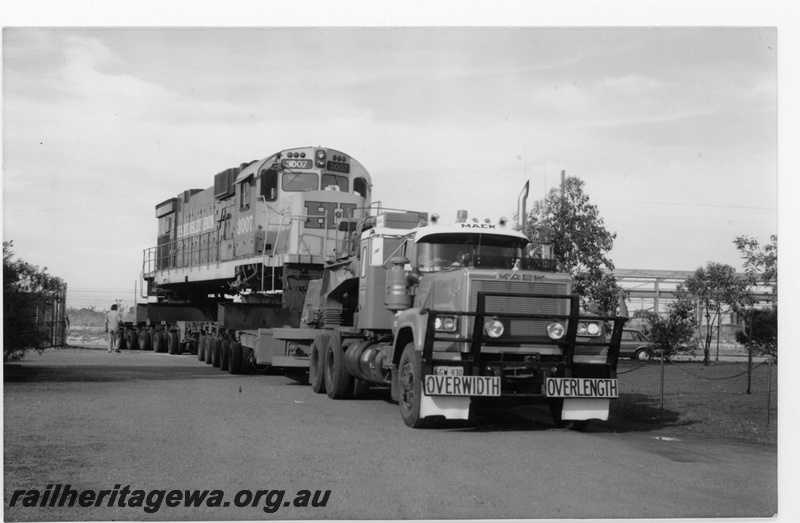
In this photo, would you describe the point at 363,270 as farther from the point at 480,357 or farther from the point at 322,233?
the point at 322,233

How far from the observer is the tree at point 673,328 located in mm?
28328

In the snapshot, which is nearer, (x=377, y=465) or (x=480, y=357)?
(x=377, y=465)

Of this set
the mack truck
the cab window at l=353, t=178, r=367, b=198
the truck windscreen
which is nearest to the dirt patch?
the mack truck

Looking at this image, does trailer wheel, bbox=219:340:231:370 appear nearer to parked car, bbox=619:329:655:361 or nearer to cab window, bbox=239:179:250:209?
cab window, bbox=239:179:250:209

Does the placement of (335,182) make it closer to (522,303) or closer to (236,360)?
(236,360)

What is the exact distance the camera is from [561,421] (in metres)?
12.3

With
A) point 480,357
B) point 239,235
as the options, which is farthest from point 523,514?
point 239,235

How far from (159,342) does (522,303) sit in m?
24.3

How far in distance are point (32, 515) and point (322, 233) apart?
44.2 ft

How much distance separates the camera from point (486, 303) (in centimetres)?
1152

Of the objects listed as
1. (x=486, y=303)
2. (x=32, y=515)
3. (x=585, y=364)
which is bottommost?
(x=32, y=515)

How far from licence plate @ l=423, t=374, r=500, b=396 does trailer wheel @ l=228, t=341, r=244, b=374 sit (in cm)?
1091

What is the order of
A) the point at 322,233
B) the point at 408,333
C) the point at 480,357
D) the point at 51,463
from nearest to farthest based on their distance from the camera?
1. the point at 51,463
2. the point at 480,357
3. the point at 408,333
4. the point at 322,233

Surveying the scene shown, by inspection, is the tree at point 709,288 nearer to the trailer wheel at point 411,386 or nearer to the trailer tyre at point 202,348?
the trailer tyre at point 202,348
